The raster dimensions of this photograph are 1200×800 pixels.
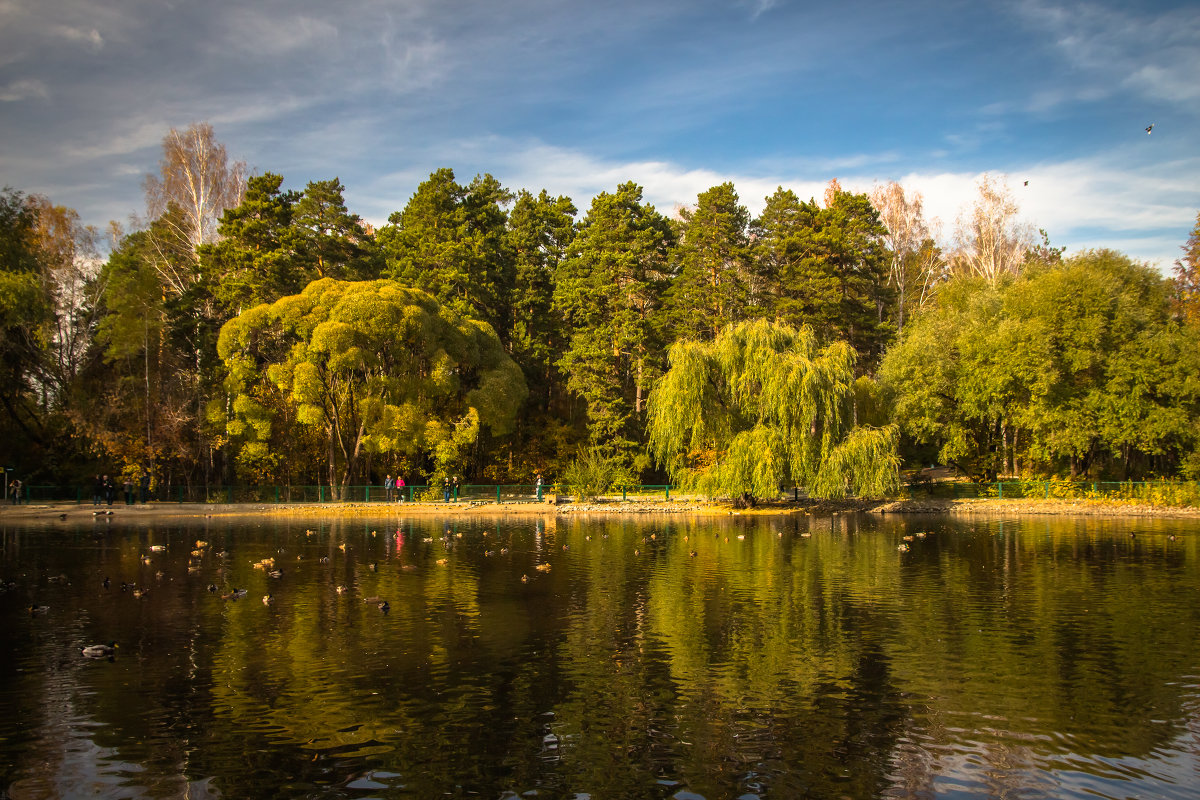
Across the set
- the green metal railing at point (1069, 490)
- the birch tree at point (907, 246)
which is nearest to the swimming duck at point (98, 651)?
the green metal railing at point (1069, 490)

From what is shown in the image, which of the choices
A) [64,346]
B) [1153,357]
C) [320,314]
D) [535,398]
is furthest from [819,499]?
[64,346]

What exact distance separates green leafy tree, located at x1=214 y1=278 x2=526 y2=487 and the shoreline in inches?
132

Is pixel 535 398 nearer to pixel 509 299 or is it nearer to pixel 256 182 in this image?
pixel 509 299

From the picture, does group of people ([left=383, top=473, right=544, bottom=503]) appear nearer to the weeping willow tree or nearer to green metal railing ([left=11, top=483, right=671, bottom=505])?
green metal railing ([left=11, top=483, right=671, bottom=505])

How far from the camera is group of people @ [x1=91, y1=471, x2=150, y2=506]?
4394 cm

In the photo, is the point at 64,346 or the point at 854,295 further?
the point at 854,295

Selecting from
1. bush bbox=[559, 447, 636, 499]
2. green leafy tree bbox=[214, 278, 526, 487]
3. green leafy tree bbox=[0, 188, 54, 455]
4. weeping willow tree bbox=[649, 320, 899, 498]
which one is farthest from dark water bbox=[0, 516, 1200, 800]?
green leafy tree bbox=[0, 188, 54, 455]

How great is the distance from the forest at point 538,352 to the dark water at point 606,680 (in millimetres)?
19510

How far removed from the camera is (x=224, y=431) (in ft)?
155

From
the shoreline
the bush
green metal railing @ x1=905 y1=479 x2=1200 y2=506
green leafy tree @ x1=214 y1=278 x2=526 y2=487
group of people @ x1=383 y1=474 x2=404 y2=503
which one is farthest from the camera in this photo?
the bush

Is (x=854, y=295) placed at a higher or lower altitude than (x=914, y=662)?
higher

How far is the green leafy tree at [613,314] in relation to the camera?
174 ft

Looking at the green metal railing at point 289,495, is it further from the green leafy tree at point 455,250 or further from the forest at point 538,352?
the green leafy tree at point 455,250

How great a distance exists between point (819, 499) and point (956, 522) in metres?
6.86
